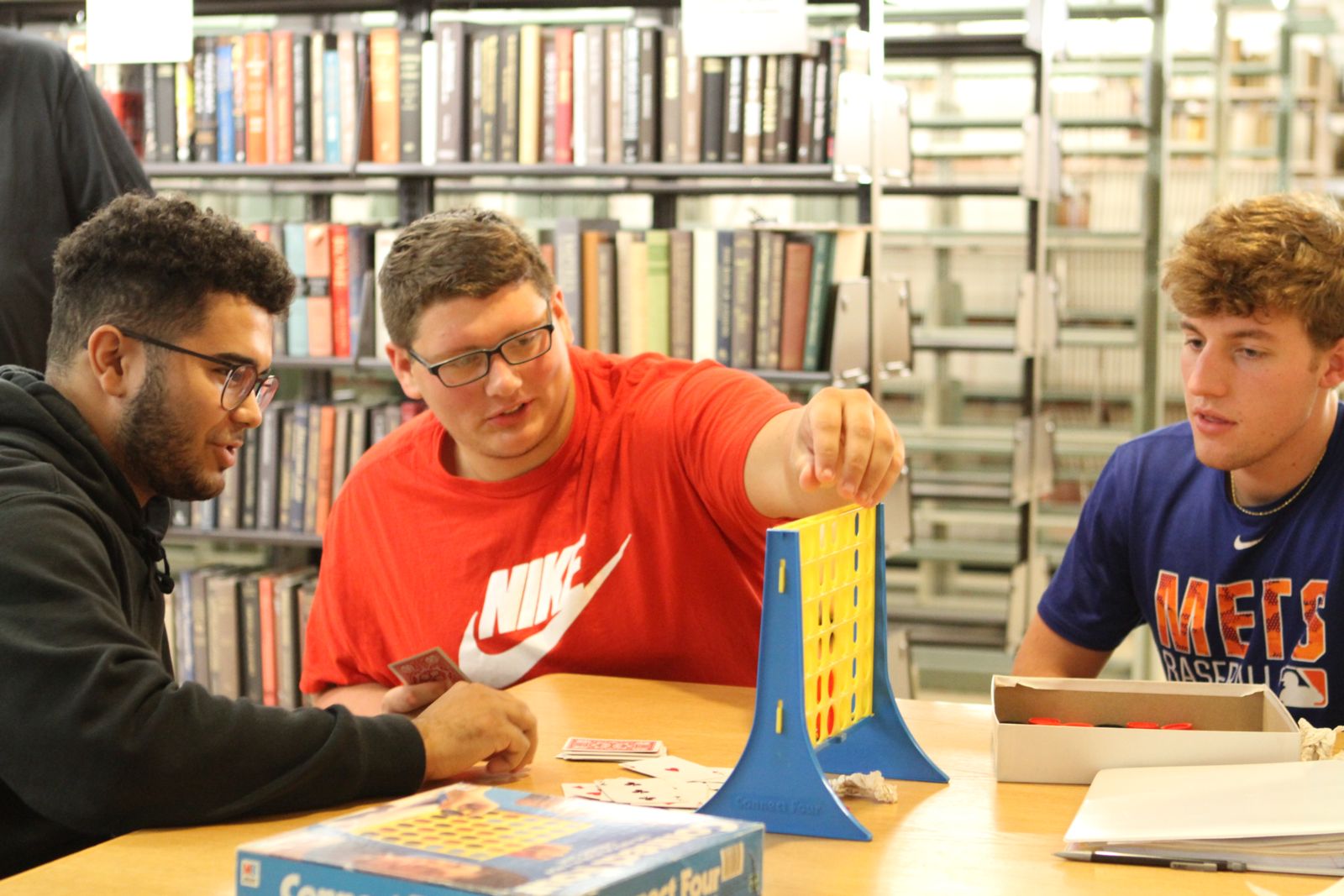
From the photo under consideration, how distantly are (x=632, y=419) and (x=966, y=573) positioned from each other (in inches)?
168

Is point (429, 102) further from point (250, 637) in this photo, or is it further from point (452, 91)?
point (250, 637)

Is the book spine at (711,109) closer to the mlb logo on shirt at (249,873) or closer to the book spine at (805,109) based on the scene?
the book spine at (805,109)

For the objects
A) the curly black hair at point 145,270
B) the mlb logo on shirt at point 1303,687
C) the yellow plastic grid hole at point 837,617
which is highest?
the curly black hair at point 145,270

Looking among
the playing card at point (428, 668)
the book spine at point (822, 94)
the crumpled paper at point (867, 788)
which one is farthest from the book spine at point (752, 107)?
the crumpled paper at point (867, 788)

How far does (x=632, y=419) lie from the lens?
1.86 meters

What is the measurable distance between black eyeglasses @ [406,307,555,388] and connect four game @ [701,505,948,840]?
66cm

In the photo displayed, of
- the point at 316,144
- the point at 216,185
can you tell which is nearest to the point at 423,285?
the point at 316,144

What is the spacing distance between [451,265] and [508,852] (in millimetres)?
1051

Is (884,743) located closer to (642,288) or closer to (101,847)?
(101,847)

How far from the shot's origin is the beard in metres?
1.41

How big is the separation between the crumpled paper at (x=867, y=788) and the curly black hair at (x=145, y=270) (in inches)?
30.7

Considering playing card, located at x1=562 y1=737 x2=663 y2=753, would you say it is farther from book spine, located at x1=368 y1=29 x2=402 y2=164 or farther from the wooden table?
book spine, located at x1=368 y1=29 x2=402 y2=164

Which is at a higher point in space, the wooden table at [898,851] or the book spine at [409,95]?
the book spine at [409,95]

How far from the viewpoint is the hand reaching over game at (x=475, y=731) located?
1265 mm
